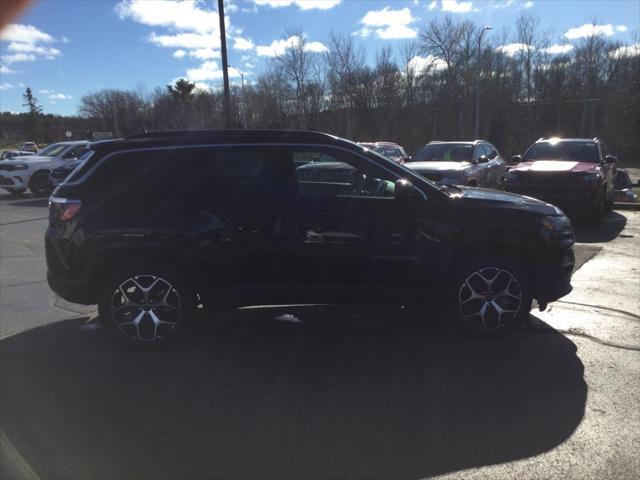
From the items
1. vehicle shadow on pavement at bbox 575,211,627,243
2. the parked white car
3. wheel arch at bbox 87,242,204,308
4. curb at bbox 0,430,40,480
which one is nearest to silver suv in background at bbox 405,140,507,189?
vehicle shadow on pavement at bbox 575,211,627,243

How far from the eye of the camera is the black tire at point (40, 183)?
58.6 feet

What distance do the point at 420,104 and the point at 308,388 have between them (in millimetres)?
61360

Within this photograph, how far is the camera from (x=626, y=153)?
56.4 m

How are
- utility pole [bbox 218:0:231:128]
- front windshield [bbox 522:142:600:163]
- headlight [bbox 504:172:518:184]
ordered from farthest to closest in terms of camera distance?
utility pole [bbox 218:0:231:128] < front windshield [bbox 522:142:600:163] < headlight [bbox 504:172:518:184]

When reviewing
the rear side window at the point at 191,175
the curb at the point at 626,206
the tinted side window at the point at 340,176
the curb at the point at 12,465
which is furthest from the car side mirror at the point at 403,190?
the curb at the point at 626,206

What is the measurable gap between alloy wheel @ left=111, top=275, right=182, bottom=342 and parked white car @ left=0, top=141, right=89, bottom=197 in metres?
15.3

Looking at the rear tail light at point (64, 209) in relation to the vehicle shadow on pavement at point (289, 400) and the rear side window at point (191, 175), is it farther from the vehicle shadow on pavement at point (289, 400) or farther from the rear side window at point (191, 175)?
the vehicle shadow on pavement at point (289, 400)

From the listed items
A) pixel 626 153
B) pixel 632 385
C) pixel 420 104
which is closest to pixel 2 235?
pixel 632 385

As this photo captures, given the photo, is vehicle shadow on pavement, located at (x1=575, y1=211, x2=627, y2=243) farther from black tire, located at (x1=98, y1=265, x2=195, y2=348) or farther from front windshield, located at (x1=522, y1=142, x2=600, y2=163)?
black tire, located at (x1=98, y1=265, x2=195, y2=348)

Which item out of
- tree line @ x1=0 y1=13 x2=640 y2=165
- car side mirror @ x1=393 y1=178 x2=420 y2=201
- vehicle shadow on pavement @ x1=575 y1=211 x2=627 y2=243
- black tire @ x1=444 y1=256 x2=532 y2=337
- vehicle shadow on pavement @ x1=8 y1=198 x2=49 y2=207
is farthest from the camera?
tree line @ x1=0 y1=13 x2=640 y2=165

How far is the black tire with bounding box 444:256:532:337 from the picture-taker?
15.0 feet

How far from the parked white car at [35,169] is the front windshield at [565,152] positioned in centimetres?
1466

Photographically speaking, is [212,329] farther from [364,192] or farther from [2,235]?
[2,235]

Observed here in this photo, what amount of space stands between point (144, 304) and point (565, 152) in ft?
35.8
